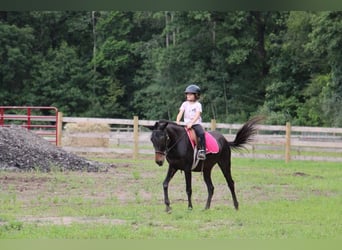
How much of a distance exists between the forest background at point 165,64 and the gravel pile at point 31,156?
1884 cm

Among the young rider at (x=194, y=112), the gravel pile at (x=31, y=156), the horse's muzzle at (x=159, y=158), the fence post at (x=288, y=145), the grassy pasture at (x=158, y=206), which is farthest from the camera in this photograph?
the fence post at (x=288, y=145)

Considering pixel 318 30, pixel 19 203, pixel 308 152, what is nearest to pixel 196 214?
pixel 19 203

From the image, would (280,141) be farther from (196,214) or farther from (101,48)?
(101,48)

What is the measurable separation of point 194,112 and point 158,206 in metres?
1.27

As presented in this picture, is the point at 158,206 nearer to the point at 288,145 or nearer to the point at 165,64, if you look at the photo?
the point at 288,145

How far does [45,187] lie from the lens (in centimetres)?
979

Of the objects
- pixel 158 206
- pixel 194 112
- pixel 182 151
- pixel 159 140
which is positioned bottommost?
pixel 158 206

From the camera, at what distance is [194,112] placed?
7191 millimetres

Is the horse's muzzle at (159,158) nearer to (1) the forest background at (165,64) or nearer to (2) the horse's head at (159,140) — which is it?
(2) the horse's head at (159,140)

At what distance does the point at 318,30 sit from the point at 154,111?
13.9 meters

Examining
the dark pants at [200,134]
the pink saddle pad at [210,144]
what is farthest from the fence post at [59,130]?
the dark pants at [200,134]

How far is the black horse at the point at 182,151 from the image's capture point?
6852 mm

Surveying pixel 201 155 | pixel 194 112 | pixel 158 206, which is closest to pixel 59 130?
pixel 158 206

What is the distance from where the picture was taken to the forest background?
34938 mm
